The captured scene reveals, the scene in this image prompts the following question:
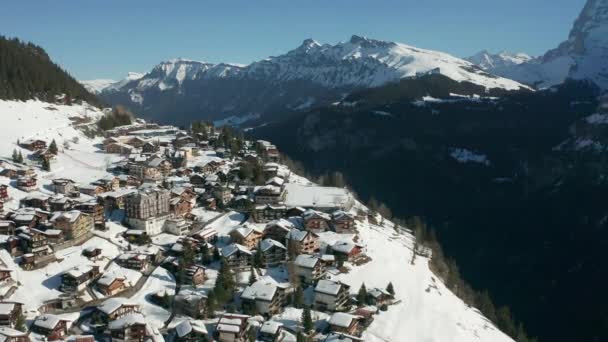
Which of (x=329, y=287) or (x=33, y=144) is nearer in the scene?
(x=329, y=287)

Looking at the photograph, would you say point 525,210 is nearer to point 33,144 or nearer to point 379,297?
point 379,297

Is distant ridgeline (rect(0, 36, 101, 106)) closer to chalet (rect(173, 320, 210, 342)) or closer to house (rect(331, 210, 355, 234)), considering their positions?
house (rect(331, 210, 355, 234))

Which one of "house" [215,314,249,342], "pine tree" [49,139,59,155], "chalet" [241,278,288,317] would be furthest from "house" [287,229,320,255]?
"pine tree" [49,139,59,155]

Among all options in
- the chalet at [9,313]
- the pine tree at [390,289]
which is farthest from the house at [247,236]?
the chalet at [9,313]

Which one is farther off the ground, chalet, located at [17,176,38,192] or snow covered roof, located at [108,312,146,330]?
chalet, located at [17,176,38,192]

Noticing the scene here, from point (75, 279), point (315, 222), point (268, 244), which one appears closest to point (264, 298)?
point (268, 244)

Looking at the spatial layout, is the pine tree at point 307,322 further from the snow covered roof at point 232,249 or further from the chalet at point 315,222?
the chalet at point 315,222
